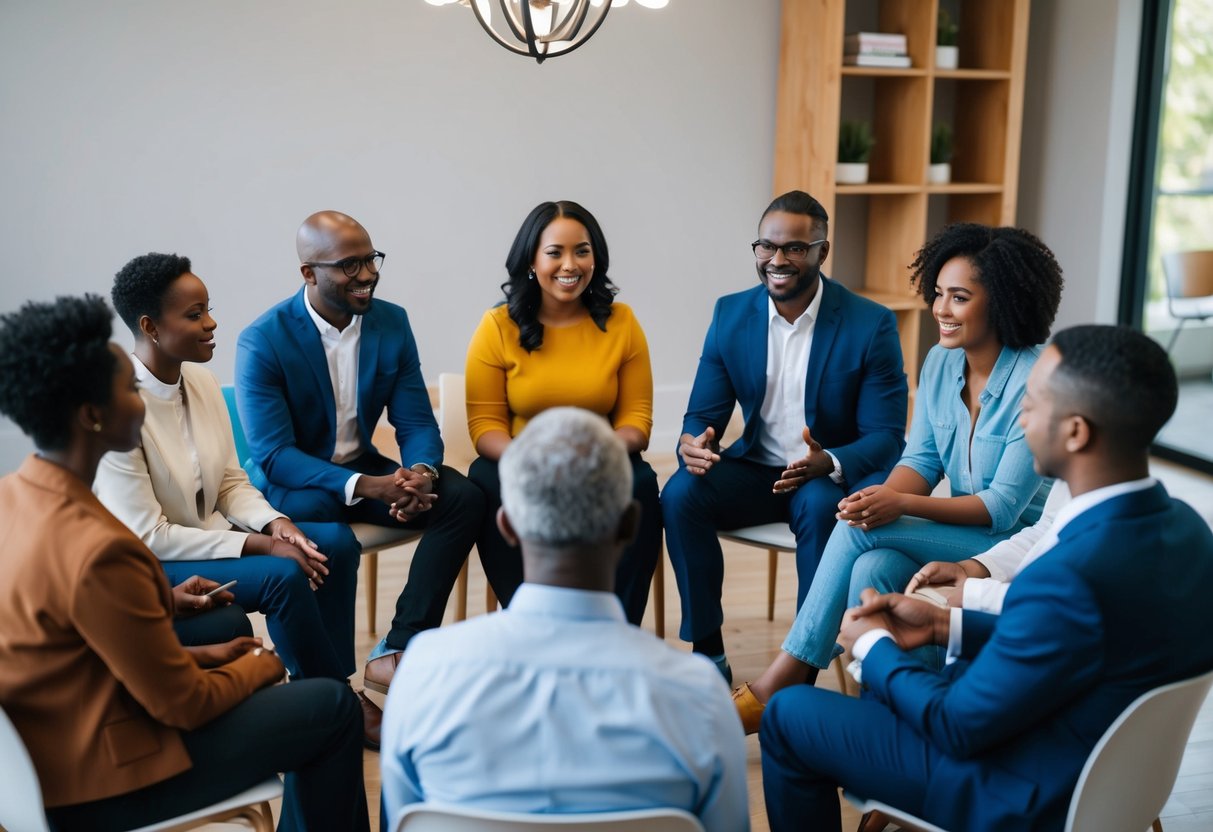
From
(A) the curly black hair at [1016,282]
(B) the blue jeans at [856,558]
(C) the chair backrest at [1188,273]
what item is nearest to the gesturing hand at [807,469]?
(B) the blue jeans at [856,558]

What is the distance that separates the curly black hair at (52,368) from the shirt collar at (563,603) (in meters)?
0.71

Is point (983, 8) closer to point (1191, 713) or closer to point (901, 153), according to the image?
point (901, 153)

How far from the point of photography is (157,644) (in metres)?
1.55

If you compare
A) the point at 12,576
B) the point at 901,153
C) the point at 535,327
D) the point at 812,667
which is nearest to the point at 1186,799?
the point at 812,667

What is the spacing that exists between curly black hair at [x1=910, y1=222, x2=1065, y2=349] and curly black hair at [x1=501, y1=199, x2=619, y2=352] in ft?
3.10

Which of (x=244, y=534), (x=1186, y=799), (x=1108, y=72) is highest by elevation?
(x=1108, y=72)

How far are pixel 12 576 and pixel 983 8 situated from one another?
4871mm

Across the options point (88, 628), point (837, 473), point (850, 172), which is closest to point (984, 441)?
point (837, 473)

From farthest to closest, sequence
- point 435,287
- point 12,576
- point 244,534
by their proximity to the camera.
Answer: point 435,287, point 244,534, point 12,576

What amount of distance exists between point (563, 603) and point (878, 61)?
160 inches

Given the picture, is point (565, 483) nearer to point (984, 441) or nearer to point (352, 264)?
point (984, 441)

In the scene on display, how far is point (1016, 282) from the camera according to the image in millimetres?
2477

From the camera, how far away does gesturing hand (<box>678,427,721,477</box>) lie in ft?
9.25

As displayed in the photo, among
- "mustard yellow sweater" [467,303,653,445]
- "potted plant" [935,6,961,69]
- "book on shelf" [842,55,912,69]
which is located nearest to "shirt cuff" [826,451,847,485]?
"mustard yellow sweater" [467,303,653,445]
